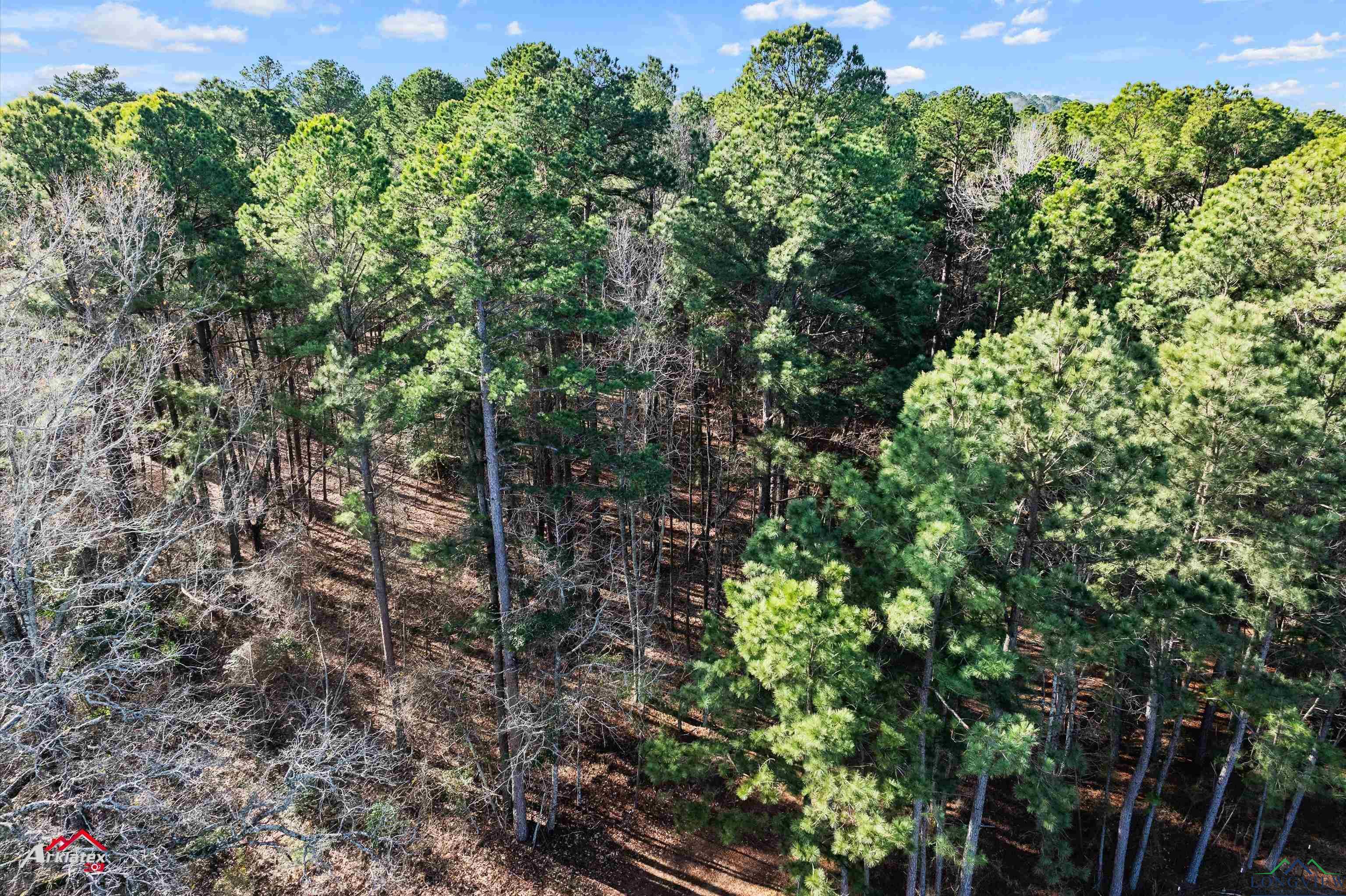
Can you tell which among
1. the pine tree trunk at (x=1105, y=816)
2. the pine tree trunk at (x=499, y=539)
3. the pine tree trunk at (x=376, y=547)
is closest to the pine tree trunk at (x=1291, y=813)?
the pine tree trunk at (x=1105, y=816)

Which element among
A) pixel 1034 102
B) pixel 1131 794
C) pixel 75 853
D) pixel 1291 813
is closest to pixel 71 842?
pixel 75 853

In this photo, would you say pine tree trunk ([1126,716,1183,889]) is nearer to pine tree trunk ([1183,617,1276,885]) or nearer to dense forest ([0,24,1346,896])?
dense forest ([0,24,1346,896])

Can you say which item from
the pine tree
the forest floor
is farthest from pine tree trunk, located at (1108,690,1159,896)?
the pine tree

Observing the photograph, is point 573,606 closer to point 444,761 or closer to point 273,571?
point 444,761

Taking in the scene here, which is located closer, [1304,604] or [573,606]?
[1304,604]

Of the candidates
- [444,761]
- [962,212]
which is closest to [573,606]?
[444,761]

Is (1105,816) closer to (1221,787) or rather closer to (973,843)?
(1221,787)
